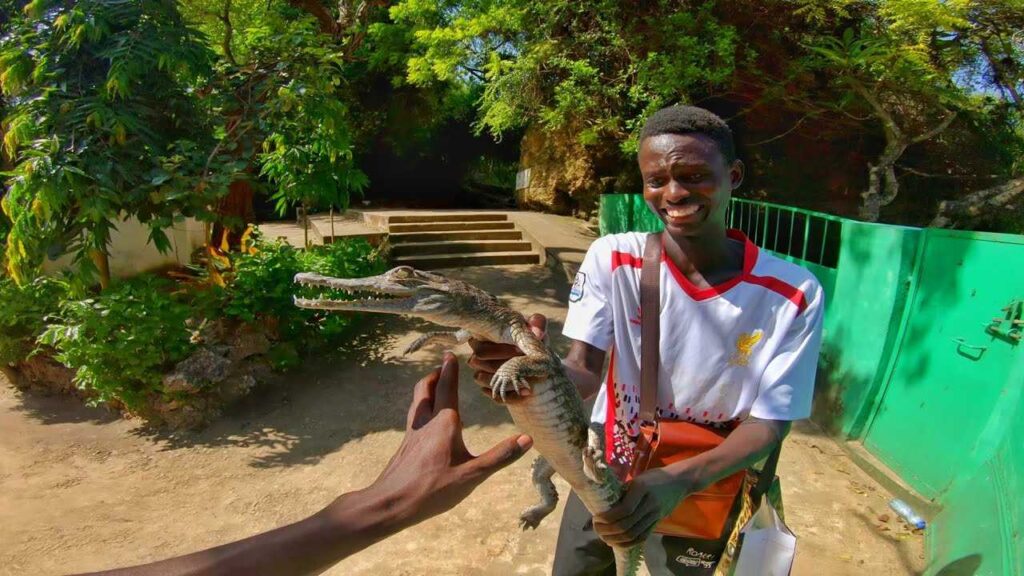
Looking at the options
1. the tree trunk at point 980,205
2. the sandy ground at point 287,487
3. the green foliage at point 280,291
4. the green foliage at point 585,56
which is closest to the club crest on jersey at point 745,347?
the sandy ground at point 287,487

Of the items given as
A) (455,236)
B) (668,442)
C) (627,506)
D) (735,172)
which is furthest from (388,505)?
(455,236)

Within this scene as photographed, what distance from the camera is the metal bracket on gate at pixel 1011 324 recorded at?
2.89m

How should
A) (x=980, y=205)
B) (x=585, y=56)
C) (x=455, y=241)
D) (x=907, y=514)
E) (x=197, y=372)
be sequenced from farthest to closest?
(x=455, y=241), (x=585, y=56), (x=980, y=205), (x=197, y=372), (x=907, y=514)

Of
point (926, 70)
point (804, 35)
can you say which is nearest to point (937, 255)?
point (926, 70)

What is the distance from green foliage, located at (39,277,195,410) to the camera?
4516mm

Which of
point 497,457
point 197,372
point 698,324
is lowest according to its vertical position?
point 197,372

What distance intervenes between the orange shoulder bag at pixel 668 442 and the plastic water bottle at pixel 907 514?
2.35 metres

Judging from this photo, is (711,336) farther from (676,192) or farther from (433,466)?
(433,466)

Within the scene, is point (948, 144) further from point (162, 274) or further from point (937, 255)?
point (162, 274)

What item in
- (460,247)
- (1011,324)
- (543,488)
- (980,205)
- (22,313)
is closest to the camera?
(543,488)

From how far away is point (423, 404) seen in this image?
4.44 ft

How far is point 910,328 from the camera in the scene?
376cm

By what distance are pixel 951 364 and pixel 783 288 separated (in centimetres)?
260

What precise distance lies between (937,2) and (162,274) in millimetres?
9393
